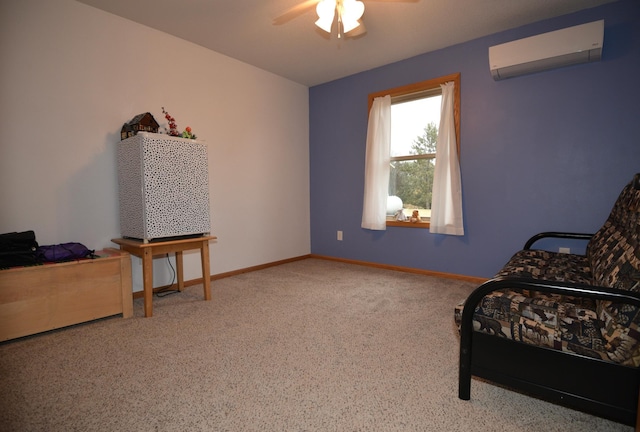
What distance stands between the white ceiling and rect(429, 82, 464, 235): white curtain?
602 mm

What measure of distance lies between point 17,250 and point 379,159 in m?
3.34

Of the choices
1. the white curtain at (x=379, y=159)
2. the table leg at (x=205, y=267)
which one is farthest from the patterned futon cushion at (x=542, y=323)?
the white curtain at (x=379, y=159)

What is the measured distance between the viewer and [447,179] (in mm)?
3320

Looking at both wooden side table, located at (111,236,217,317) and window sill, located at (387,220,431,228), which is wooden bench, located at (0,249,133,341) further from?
window sill, located at (387,220,431,228)

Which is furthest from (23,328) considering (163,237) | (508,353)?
(508,353)

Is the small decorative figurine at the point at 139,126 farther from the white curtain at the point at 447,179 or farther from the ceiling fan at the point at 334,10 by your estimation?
the white curtain at the point at 447,179

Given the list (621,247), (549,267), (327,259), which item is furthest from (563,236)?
(327,259)

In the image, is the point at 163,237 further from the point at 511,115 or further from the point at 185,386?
the point at 511,115

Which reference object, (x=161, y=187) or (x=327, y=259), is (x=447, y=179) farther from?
(x=161, y=187)

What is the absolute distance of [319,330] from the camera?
2.17 metres

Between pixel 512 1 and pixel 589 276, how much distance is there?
7.20 feet

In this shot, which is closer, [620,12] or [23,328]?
[23,328]

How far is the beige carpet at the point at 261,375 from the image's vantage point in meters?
1.30

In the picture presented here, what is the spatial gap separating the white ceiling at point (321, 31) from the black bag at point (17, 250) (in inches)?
74.9
